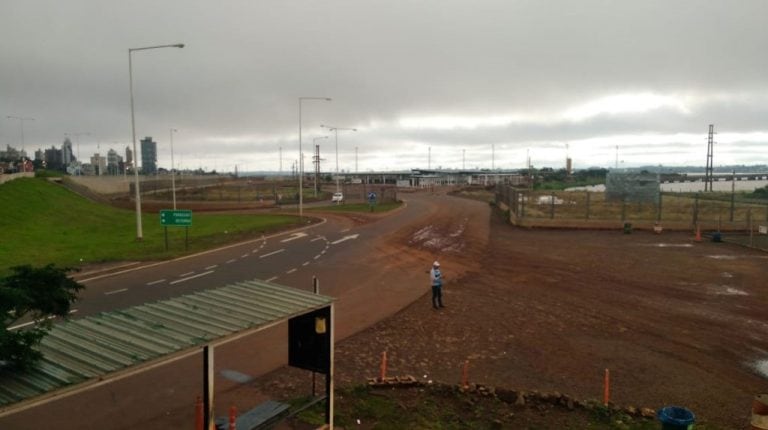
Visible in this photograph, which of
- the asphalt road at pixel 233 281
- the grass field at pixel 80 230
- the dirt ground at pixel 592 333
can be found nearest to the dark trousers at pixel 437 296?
the dirt ground at pixel 592 333

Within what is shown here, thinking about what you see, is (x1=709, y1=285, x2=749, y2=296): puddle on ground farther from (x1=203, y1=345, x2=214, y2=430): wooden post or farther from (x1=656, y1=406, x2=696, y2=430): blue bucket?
(x1=203, y1=345, x2=214, y2=430): wooden post

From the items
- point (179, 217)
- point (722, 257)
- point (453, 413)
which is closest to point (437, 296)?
point (453, 413)

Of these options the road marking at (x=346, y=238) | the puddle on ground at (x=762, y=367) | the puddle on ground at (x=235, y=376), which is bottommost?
the puddle on ground at (x=762, y=367)

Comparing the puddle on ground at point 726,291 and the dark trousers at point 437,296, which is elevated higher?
the dark trousers at point 437,296

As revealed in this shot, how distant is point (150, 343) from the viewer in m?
6.77

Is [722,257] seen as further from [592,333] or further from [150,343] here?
[150,343]

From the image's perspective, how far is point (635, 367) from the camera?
43.6ft

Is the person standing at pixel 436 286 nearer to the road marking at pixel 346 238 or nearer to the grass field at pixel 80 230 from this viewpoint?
the road marking at pixel 346 238

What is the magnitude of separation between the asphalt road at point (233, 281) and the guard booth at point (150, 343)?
134 millimetres

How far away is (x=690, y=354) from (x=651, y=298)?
20.7 feet

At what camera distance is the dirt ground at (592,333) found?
12109 millimetres

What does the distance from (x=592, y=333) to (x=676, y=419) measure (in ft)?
24.2

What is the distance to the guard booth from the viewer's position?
5.70 metres

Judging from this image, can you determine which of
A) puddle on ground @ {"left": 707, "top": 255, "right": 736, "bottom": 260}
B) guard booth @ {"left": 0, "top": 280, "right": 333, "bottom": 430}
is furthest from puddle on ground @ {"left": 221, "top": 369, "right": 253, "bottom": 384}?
puddle on ground @ {"left": 707, "top": 255, "right": 736, "bottom": 260}
